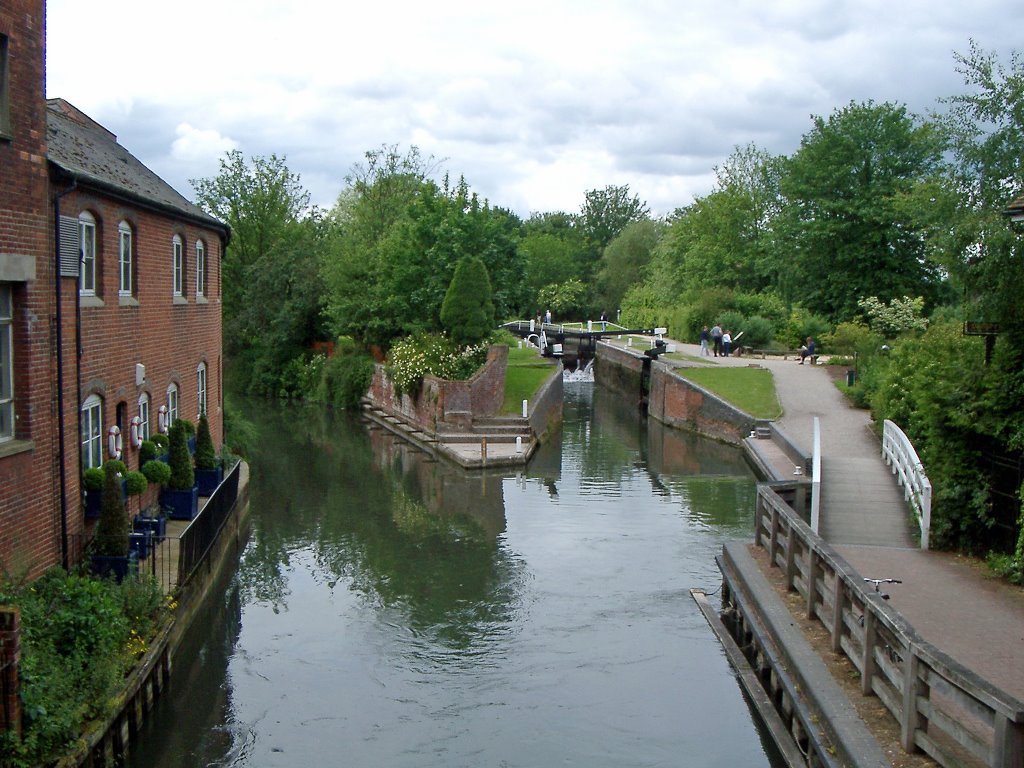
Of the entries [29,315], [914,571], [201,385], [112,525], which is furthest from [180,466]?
[914,571]

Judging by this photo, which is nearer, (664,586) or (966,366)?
(966,366)

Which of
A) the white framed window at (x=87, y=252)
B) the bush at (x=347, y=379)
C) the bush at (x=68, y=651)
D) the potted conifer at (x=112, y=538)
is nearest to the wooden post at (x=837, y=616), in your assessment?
the bush at (x=68, y=651)

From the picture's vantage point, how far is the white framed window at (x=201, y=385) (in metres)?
21.2

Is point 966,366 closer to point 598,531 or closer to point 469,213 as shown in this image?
point 598,531

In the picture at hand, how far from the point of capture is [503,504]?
2430 cm

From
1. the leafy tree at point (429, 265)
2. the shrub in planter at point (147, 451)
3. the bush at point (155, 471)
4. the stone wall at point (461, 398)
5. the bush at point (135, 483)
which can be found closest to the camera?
the bush at point (135, 483)

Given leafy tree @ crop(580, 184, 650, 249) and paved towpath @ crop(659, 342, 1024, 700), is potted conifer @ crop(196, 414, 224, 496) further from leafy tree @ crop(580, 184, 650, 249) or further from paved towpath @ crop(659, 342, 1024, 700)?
leafy tree @ crop(580, 184, 650, 249)

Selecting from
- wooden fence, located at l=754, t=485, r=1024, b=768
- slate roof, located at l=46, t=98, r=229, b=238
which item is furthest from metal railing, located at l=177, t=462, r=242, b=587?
wooden fence, located at l=754, t=485, r=1024, b=768

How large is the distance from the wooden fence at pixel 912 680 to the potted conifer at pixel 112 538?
8187mm

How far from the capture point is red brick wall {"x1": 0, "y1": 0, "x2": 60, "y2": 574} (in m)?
11.0

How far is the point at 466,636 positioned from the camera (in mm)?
14727

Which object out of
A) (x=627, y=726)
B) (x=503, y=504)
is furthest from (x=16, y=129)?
(x=503, y=504)

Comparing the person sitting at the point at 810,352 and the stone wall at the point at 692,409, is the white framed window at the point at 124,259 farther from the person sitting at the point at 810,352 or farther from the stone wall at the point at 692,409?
the person sitting at the point at 810,352

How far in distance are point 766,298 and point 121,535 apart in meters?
44.1
